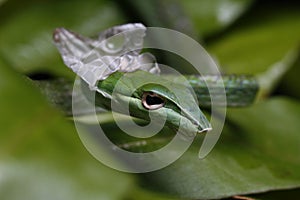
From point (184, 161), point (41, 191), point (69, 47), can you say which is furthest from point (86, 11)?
point (41, 191)

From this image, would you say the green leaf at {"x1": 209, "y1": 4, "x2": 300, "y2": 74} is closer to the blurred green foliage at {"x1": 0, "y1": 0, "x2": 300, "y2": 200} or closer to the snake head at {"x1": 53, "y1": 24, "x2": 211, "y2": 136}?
the blurred green foliage at {"x1": 0, "y1": 0, "x2": 300, "y2": 200}

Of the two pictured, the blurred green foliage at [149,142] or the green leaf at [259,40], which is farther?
the green leaf at [259,40]

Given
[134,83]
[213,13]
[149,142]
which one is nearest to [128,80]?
[134,83]

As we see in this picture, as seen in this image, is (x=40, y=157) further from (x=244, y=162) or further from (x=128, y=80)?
(x=244, y=162)

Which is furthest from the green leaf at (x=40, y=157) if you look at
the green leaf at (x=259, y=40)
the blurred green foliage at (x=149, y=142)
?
the green leaf at (x=259, y=40)

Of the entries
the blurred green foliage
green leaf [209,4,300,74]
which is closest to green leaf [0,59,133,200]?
the blurred green foliage

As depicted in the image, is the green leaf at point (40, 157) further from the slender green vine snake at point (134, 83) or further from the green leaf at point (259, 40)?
the green leaf at point (259, 40)

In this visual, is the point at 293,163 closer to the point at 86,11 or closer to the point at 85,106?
the point at 85,106
